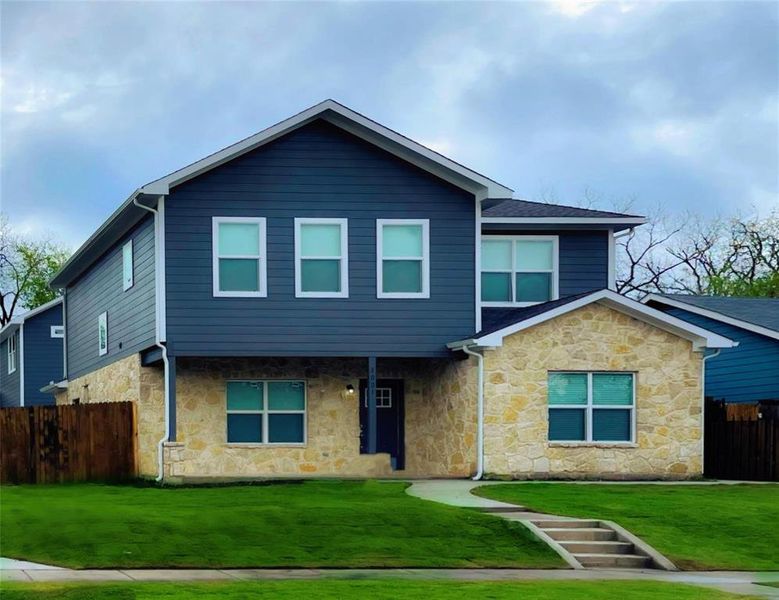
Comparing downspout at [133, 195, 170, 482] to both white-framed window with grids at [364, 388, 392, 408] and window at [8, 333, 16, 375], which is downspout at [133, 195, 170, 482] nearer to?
white-framed window with grids at [364, 388, 392, 408]

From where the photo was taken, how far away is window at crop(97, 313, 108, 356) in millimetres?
29922

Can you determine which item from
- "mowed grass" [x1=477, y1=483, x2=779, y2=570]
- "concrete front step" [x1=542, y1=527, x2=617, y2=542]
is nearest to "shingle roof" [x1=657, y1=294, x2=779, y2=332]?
"mowed grass" [x1=477, y1=483, x2=779, y2=570]

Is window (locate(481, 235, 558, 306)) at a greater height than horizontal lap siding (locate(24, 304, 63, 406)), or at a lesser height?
greater

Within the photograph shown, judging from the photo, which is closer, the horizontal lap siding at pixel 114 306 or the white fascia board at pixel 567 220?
the horizontal lap siding at pixel 114 306

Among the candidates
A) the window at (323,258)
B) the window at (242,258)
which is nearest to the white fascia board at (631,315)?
the window at (323,258)

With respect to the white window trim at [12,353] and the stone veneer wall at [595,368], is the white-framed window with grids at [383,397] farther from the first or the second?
the white window trim at [12,353]

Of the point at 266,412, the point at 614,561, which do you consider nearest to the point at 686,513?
the point at 614,561

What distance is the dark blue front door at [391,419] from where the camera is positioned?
88.8 ft

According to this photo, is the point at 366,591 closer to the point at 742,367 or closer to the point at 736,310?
the point at 742,367

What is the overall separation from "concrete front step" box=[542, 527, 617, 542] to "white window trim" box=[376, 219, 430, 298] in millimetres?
8553

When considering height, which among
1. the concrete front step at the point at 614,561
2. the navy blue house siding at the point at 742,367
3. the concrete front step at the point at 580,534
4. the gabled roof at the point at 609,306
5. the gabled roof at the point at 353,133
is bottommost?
the concrete front step at the point at 614,561

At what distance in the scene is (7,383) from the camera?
4922 cm

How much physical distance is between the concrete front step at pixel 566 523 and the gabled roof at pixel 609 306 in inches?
249

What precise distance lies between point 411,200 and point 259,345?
4131 millimetres
